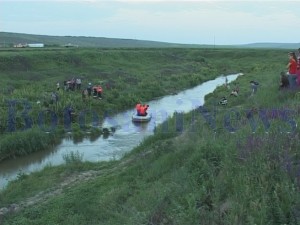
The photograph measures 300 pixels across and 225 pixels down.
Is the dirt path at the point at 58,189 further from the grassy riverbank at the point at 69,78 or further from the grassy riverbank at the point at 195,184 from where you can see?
the grassy riverbank at the point at 69,78

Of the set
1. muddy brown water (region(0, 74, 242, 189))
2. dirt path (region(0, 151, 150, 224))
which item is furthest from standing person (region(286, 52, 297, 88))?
muddy brown water (region(0, 74, 242, 189))

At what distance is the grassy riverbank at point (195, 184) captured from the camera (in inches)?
250

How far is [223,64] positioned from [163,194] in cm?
7216

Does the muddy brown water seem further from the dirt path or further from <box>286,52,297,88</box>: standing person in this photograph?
<box>286,52,297,88</box>: standing person

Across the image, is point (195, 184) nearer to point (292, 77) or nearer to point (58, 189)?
point (58, 189)

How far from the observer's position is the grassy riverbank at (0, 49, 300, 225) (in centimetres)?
635

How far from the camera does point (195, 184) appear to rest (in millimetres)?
7969

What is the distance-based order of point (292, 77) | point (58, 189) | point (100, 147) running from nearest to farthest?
point (58, 189), point (292, 77), point (100, 147)

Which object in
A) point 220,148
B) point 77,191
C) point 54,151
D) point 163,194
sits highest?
point 220,148

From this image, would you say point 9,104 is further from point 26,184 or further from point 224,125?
point 224,125

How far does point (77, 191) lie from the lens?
40.7 feet

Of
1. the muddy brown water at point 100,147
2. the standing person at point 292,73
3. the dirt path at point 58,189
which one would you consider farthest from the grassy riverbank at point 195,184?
the muddy brown water at point 100,147

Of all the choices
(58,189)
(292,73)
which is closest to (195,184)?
(58,189)

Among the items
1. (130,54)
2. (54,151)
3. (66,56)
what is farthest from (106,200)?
(130,54)
